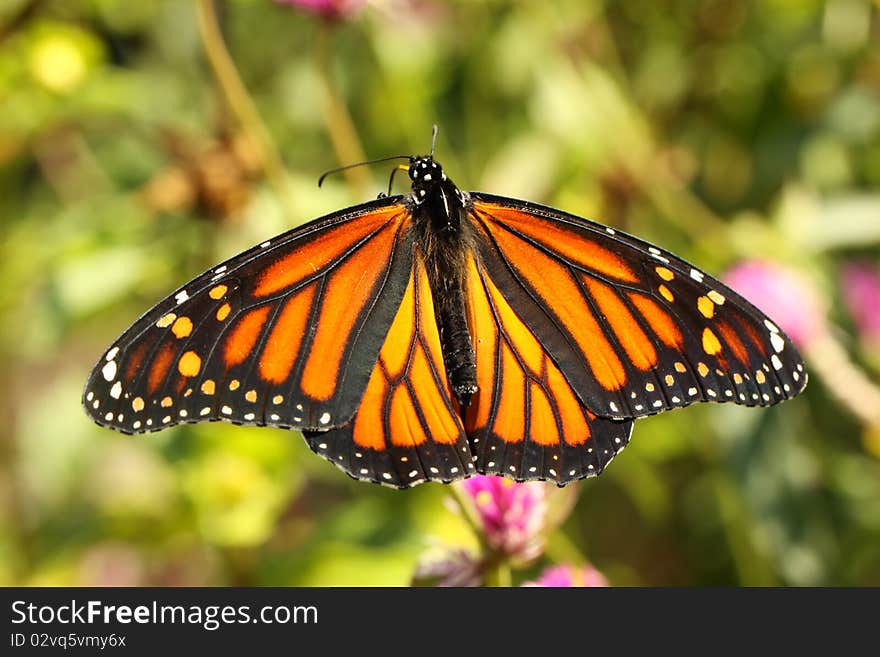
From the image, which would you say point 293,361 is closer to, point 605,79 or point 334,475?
point 334,475

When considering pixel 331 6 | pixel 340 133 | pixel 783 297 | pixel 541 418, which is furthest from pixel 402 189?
pixel 541 418

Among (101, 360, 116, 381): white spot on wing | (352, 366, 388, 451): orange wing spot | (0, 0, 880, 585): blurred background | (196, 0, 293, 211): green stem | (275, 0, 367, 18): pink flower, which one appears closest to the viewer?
(101, 360, 116, 381): white spot on wing

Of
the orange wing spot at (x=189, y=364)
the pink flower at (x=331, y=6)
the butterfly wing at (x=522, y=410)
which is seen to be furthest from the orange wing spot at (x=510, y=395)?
the pink flower at (x=331, y=6)

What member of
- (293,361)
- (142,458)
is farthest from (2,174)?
(293,361)

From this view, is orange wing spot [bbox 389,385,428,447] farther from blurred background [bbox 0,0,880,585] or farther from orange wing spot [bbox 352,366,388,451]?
blurred background [bbox 0,0,880,585]

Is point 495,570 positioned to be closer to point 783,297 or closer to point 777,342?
point 777,342

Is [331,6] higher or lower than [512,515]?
higher

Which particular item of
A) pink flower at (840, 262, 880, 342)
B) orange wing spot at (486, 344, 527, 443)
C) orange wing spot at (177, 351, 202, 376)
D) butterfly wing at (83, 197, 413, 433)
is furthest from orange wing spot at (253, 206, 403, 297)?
pink flower at (840, 262, 880, 342)
